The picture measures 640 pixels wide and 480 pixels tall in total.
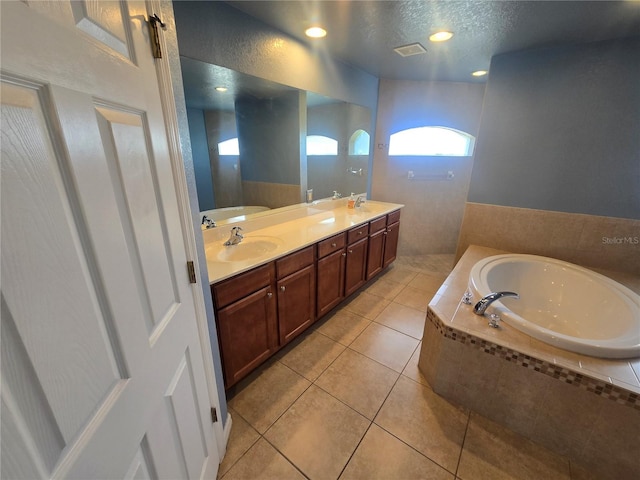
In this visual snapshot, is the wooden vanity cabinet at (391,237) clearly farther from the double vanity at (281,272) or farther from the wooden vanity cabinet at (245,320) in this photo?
the wooden vanity cabinet at (245,320)

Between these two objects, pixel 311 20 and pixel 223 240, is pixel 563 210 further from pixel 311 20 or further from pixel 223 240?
pixel 223 240

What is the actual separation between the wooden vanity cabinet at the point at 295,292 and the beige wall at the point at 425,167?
2.01m

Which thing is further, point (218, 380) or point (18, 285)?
point (218, 380)

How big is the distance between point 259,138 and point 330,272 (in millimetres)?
1199

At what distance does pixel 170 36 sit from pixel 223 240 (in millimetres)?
1207

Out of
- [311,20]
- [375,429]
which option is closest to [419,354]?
[375,429]

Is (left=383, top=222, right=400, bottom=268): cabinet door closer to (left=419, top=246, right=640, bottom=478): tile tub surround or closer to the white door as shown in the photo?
(left=419, top=246, right=640, bottom=478): tile tub surround

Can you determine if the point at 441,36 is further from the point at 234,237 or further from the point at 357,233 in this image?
the point at 234,237

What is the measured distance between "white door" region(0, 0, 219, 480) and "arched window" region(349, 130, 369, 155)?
2.51 meters

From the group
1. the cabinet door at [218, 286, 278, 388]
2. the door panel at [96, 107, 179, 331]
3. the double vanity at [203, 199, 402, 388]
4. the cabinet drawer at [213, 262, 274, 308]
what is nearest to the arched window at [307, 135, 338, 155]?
the double vanity at [203, 199, 402, 388]

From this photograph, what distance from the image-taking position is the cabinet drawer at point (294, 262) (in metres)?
1.68

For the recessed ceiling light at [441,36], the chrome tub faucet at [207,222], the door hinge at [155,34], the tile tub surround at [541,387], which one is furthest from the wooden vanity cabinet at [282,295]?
the recessed ceiling light at [441,36]

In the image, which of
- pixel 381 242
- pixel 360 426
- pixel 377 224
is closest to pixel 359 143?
pixel 377 224

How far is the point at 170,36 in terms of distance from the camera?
88 centimetres
